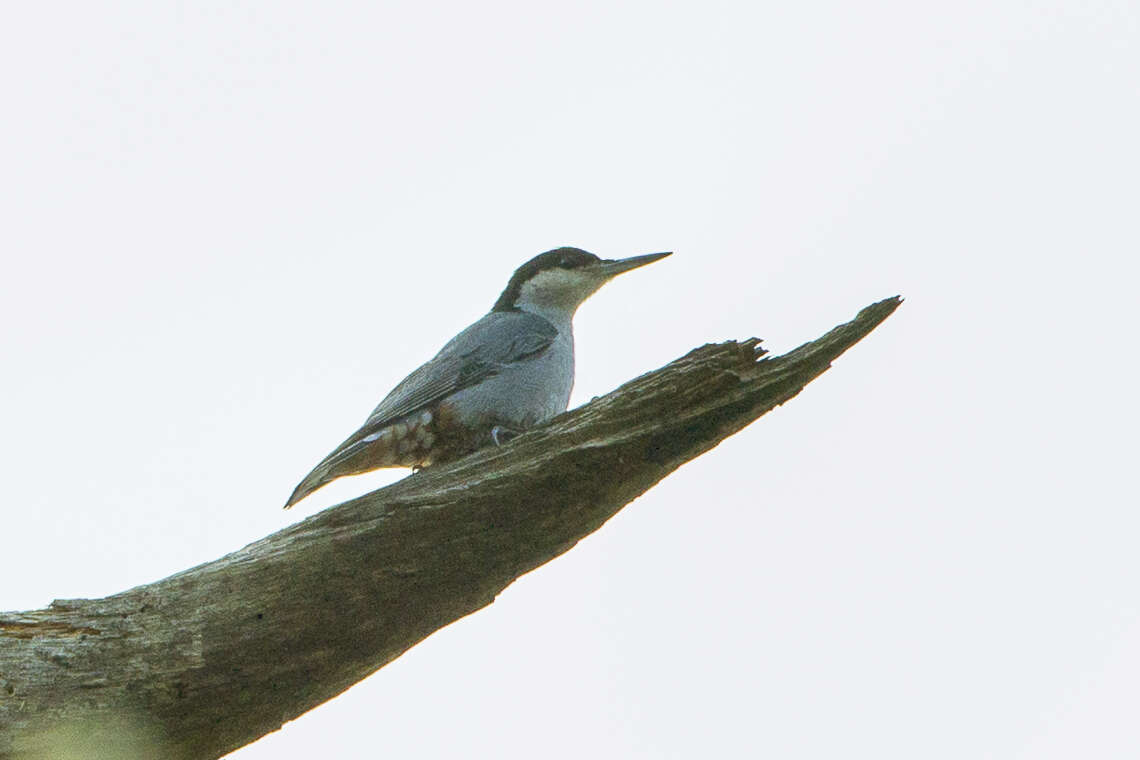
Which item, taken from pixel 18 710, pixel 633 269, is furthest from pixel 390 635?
pixel 633 269

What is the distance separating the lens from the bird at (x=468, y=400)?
22.6 ft

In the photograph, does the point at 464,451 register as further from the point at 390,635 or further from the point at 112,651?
the point at 112,651

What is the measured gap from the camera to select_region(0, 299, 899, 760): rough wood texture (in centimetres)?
451

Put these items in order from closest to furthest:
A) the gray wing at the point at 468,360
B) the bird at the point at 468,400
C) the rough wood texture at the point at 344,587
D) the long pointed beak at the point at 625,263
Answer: the rough wood texture at the point at 344,587, the bird at the point at 468,400, the gray wing at the point at 468,360, the long pointed beak at the point at 625,263

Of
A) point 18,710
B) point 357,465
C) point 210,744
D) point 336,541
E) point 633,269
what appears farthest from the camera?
point 633,269

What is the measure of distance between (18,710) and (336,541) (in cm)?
124

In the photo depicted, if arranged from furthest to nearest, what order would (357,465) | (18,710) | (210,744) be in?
(357,465) → (210,744) → (18,710)

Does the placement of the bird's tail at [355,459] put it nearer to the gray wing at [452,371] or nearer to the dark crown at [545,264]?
the gray wing at [452,371]

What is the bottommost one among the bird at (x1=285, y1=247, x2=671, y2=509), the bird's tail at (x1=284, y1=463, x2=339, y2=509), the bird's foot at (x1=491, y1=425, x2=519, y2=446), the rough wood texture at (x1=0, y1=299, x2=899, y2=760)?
the rough wood texture at (x1=0, y1=299, x2=899, y2=760)

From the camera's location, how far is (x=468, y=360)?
7.31m

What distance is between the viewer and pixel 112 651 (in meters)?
4.61

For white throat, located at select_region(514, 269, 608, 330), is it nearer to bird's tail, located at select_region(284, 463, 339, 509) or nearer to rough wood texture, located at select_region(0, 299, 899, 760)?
bird's tail, located at select_region(284, 463, 339, 509)

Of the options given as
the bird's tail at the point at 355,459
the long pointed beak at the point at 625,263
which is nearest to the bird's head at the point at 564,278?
the long pointed beak at the point at 625,263

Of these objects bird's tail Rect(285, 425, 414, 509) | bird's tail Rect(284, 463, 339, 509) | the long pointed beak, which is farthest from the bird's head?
bird's tail Rect(284, 463, 339, 509)
